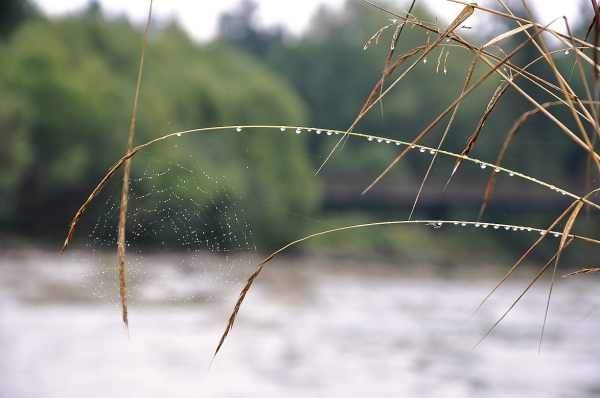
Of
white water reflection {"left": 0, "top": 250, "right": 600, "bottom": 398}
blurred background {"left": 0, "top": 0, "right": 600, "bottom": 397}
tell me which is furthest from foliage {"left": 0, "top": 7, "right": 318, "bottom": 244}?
white water reflection {"left": 0, "top": 250, "right": 600, "bottom": 398}

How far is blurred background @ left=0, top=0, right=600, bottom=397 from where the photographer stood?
50.0 feet

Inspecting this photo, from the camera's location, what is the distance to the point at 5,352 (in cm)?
1341

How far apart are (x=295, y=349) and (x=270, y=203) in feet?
46.1

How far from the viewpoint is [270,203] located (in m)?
29.8

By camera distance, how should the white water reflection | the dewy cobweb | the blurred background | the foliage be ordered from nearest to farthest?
the white water reflection < the blurred background < the dewy cobweb < the foliage

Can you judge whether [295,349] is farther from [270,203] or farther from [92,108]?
[92,108]

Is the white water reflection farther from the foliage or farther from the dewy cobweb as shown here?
the foliage

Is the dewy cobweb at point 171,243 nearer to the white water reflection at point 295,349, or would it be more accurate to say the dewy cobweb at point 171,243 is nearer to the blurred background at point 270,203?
the blurred background at point 270,203

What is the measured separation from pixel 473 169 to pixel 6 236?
2918cm

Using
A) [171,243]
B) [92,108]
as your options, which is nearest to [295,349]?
[171,243]

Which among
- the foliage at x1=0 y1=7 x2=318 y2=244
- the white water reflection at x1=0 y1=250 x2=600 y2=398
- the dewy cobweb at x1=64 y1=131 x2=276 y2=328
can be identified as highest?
the foliage at x1=0 y1=7 x2=318 y2=244

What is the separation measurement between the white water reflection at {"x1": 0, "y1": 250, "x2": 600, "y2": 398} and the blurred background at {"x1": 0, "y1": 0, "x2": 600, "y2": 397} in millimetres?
109

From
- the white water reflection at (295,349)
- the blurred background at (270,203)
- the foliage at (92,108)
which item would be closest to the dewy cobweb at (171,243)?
the blurred background at (270,203)

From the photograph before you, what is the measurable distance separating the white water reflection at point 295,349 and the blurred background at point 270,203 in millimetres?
109
